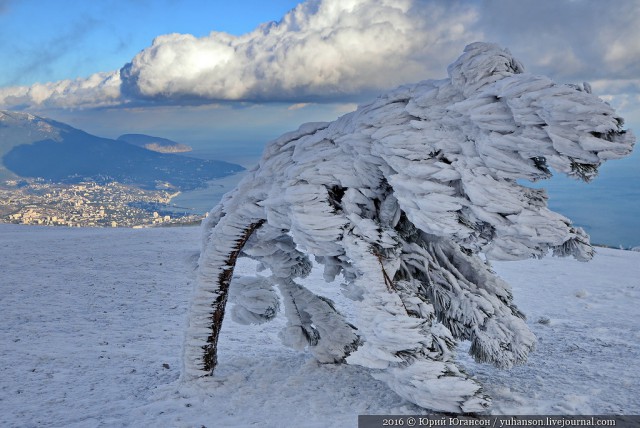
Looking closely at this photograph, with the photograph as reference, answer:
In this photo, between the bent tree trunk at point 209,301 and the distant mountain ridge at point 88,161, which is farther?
the distant mountain ridge at point 88,161

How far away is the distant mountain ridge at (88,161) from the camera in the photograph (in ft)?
407

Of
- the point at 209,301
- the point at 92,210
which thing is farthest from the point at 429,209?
the point at 92,210

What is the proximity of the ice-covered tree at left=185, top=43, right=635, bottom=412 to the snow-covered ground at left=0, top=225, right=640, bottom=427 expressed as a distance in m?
0.62

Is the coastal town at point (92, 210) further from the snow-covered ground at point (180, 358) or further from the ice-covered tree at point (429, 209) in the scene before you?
the ice-covered tree at point (429, 209)

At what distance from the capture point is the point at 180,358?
704cm

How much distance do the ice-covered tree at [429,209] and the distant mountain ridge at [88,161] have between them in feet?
345

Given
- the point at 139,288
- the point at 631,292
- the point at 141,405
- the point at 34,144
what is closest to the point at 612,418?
the point at 141,405

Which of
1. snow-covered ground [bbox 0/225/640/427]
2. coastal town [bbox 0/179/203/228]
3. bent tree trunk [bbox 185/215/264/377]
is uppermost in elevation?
bent tree trunk [bbox 185/215/264/377]

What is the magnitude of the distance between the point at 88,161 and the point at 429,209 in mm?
185999

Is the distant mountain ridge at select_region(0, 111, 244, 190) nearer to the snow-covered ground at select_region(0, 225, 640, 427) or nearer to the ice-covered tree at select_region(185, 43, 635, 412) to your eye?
the snow-covered ground at select_region(0, 225, 640, 427)

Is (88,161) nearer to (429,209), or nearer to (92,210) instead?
(92,210)

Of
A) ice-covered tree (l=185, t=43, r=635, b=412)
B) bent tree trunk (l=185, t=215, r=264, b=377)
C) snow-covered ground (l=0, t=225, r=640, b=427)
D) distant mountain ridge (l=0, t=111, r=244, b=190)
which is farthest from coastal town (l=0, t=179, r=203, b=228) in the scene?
distant mountain ridge (l=0, t=111, r=244, b=190)

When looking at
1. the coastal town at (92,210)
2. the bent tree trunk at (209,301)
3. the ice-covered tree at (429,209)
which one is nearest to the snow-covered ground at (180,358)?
the bent tree trunk at (209,301)

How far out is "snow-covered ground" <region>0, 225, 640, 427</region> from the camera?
540 cm
